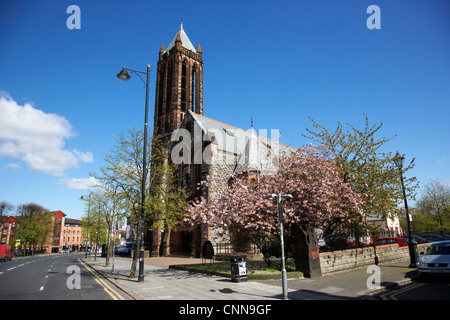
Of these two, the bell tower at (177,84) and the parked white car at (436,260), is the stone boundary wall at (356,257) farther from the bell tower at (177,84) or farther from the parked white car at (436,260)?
the bell tower at (177,84)

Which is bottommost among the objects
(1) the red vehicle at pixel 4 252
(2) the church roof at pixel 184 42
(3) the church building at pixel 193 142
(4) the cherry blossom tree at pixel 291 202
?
(1) the red vehicle at pixel 4 252

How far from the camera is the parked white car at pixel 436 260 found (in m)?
11.1

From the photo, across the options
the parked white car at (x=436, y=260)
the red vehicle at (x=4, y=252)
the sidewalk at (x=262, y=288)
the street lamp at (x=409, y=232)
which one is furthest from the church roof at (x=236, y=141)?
the red vehicle at (x=4, y=252)

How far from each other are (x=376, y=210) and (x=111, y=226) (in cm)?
2292

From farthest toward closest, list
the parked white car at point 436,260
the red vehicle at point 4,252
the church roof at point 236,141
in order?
1. the red vehicle at point 4,252
2. the church roof at point 236,141
3. the parked white car at point 436,260

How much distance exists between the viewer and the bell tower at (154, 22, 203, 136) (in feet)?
132

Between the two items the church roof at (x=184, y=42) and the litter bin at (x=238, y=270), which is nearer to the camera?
the litter bin at (x=238, y=270)

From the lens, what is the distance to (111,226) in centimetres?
2556

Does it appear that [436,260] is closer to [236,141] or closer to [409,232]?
[409,232]

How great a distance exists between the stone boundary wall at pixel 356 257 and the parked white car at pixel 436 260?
367 cm

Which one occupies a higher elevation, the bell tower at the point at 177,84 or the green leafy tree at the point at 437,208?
the bell tower at the point at 177,84

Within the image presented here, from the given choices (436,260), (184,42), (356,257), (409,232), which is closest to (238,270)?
(356,257)

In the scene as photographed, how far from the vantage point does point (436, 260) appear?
37.2 feet
